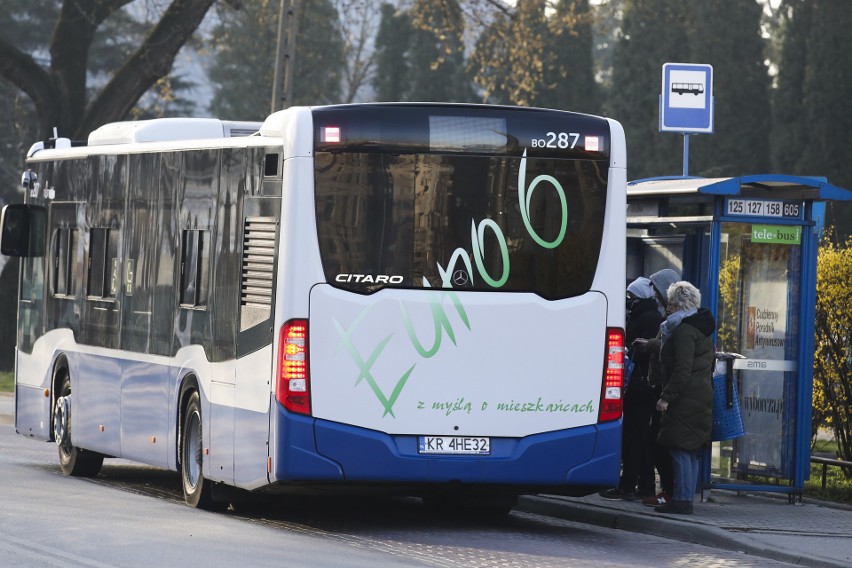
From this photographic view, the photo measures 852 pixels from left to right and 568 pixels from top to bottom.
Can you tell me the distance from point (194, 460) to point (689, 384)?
12.3 feet

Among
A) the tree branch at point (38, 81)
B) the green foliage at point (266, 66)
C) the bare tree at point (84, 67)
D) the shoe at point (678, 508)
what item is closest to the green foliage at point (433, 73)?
the green foliage at point (266, 66)

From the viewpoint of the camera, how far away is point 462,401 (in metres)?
11.8

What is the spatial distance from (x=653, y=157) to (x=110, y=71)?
913 inches

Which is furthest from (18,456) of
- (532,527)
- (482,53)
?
(482,53)

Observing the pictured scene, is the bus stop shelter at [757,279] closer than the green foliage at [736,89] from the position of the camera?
Yes

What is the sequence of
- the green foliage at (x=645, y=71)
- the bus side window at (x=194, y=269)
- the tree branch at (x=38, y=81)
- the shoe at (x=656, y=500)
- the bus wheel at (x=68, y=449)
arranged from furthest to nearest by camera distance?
the green foliage at (x=645, y=71), the tree branch at (x=38, y=81), the bus wheel at (x=68, y=449), the shoe at (x=656, y=500), the bus side window at (x=194, y=269)

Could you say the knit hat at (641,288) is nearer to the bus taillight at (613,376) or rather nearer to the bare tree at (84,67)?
the bus taillight at (613,376)

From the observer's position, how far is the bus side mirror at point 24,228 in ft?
56.9

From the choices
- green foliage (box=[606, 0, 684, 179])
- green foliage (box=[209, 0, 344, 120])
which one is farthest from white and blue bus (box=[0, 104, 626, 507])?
green foliage (box=[209, 0, 344, 120])

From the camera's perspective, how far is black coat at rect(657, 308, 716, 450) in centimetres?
1322

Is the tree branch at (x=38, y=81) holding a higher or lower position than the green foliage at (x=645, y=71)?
lower

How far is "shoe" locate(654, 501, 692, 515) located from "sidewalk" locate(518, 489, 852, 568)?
0.22ft

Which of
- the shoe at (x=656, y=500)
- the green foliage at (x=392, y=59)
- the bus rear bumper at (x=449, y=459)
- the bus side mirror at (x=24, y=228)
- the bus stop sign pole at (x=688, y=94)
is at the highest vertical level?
the green foliage at (x=392, y=59)

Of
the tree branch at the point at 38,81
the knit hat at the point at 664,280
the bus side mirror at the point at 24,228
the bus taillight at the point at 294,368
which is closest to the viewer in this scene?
the bus taillight at the point at 294,368
